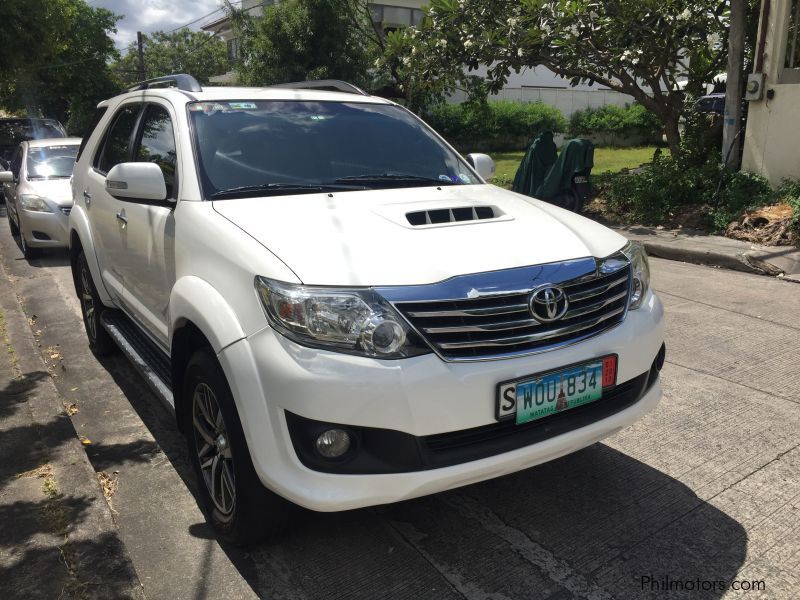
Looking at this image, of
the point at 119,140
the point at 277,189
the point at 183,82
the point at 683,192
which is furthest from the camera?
the point at 683,192

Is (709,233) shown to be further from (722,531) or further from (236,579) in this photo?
(236,579)

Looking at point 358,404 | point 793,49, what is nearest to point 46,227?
point 358,404

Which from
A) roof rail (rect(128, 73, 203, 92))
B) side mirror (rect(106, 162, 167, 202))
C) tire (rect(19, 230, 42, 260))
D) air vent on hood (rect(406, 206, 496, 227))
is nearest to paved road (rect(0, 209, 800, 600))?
air vent on hood (rect(406, 206, 496, 227))

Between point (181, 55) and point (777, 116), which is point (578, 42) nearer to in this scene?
point (777, 116)

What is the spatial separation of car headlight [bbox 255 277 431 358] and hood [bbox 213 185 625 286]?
0.05m

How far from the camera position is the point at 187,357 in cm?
304

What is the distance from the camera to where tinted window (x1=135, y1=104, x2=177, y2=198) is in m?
3.49

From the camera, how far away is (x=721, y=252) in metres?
7.95

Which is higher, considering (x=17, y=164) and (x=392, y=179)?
(x=392, y=179)

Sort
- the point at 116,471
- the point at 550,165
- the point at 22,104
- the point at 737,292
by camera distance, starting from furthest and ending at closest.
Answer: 1. the point at 22,104
2. the point at 550,165
3. the point at 737,292
4. the point at 116,471

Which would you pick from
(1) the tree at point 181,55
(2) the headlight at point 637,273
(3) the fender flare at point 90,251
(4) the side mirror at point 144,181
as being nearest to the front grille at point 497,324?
(2) the headlight at point 637,273

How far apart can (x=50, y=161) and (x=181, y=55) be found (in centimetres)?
5244

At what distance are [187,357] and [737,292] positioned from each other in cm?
562

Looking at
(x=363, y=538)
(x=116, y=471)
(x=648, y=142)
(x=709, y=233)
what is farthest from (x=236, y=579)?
(x=648, y=142)
